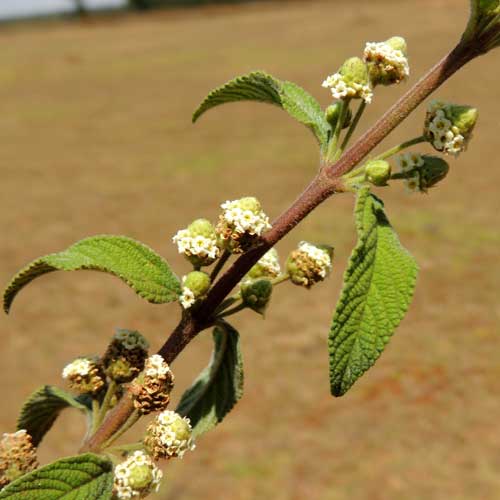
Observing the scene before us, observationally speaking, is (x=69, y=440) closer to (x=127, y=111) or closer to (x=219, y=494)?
(x=219, y=494)

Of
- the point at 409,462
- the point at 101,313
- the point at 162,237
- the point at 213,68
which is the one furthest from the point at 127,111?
the point at 409,462

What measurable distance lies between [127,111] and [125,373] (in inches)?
552

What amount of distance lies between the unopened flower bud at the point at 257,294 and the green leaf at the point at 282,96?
174mm

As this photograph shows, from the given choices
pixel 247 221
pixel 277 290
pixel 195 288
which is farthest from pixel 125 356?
pixel 277 290

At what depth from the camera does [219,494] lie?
14.1 ft

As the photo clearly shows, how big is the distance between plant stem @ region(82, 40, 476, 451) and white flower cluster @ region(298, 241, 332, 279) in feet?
0.24

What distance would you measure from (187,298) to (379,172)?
247 mm

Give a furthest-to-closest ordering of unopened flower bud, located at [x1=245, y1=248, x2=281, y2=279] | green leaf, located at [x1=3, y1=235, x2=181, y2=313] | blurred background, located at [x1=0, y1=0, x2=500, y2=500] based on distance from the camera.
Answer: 1. blurred background, located at [x1=0, y1=0, x2=500, y2=500]
2. unopened flower bud, located at [x1=245, y1=248, x2=281, y2=279]
3. green leaf, located at [x1=3, y1=235, x2=181, y2=313]

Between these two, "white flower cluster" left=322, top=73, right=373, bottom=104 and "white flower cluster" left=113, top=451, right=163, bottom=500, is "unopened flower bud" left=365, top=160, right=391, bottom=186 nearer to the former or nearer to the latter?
"white flower cluster" left=322, top=73, right=373, bottom=104

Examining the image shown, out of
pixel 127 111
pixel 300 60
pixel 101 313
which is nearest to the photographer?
pixel 101 313

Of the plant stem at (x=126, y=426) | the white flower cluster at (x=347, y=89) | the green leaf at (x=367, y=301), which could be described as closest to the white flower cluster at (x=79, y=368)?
the plant stem at (x=126, y=426)

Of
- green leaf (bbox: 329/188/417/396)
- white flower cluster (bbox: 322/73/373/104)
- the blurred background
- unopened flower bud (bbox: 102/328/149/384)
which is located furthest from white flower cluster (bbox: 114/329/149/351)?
the blurred background

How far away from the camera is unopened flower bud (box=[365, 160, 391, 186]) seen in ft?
2.27

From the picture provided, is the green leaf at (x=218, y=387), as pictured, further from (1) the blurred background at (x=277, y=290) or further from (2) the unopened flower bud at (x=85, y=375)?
(1) the blurred background at (x=277, y=290)
